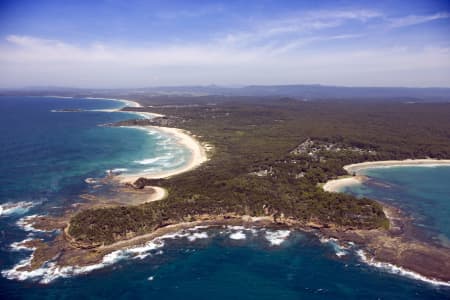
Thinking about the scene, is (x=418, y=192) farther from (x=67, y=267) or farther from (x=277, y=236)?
(x=67, y=267)

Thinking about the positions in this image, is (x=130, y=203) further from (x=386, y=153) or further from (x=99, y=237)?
(x=386, y=153)

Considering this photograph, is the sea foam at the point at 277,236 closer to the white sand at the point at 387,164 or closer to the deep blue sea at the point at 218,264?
the deep blue sea at the point at 218,264

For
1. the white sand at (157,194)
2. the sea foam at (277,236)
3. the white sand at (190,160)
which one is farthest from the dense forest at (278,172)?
the sea foam at (277,236)

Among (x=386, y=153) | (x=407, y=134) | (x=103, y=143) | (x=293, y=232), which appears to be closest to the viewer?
(x=293, y=232)

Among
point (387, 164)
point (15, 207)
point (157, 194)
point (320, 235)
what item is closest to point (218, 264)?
point (320, 235)

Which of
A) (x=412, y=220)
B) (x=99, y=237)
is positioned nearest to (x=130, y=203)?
(x=99, y=237)
